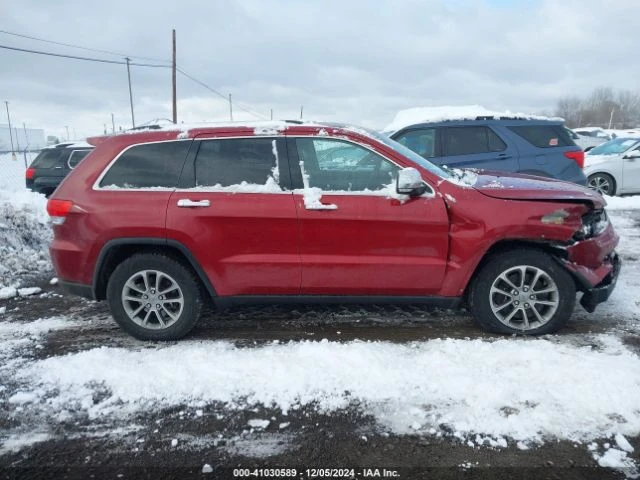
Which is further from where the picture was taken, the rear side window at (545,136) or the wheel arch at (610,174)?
the wheel arch at (610,174)

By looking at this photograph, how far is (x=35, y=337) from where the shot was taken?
4.05 metres

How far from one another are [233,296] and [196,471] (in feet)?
5.21

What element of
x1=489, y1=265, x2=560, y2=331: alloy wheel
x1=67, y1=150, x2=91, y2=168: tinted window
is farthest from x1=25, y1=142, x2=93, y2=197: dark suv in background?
x1=489, y1=265, x2=560, y2=331: alloy wheel

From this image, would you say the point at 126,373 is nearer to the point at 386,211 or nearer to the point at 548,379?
the point at 386,211

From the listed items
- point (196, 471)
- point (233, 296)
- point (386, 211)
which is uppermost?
point (386, 211)

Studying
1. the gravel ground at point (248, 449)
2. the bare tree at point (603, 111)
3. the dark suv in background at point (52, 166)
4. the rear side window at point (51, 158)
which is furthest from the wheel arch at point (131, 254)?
the bare tree at point (603, 111)

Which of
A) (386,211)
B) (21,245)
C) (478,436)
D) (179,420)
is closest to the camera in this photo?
(478,436)

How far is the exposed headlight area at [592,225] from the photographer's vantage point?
146 inches

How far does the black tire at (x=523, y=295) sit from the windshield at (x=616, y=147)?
9.03 m

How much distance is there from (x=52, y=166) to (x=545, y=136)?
417 inches

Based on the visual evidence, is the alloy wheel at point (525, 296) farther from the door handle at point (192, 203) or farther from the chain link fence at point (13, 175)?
the chain link fence at point (13, 175)

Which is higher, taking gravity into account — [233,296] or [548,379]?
[233,296]

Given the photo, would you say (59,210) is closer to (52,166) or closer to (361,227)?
(361,227)

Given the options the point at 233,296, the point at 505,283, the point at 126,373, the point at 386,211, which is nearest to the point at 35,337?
the point at 126,373
